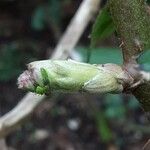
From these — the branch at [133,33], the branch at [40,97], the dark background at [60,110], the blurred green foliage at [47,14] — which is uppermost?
the branch at [133,33]

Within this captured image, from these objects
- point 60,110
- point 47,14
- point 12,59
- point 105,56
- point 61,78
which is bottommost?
point 60,110

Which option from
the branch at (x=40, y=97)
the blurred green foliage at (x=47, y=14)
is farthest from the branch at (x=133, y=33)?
the blurred green foliage at (x=47, y=14)

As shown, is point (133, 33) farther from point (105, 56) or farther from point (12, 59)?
point (12, 59)

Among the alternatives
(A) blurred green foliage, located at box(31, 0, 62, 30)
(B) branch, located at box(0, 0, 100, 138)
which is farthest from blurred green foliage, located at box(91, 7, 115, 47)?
(A) blurred green foliage, located at box(31, 0, 62, 30)

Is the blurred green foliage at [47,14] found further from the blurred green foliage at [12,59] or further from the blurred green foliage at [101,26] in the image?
the blurred green foliage at [101,26]

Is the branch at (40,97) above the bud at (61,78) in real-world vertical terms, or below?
below

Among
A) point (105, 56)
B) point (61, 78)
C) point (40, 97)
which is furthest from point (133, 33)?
point (105, 56)

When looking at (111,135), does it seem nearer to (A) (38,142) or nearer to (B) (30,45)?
(A) (38,142)

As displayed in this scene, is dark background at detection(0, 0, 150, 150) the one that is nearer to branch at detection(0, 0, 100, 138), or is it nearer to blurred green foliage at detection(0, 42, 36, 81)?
blurred green foliage at detection(0, 42, 36, 81)
